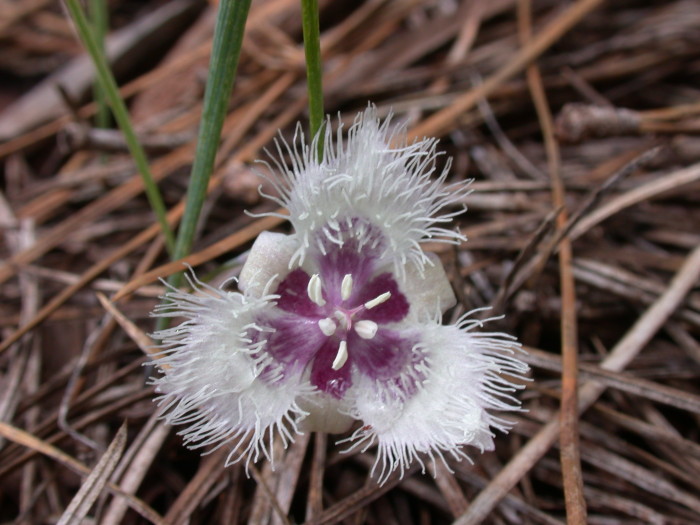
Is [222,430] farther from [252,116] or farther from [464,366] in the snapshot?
[252,116]

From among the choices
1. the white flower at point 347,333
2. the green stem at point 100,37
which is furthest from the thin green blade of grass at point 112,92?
the white flower at point 347,333

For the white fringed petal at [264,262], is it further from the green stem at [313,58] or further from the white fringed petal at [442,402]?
the white fringed petal at [442,402]

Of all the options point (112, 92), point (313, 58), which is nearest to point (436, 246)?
point (313, 58)

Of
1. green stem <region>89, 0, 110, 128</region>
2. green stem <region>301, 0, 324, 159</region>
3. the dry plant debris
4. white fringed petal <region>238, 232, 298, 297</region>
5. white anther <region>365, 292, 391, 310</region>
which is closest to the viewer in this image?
green stem <region>301, 0, 324, 159</region>

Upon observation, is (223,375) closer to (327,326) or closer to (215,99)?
(327,326)

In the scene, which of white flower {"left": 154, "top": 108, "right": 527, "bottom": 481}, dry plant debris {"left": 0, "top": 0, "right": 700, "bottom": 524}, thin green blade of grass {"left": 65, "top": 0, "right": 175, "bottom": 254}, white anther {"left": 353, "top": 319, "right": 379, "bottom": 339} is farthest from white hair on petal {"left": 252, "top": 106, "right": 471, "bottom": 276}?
thin green blade of grass {"left": 65, "top": 0, "right": 175, "bottom": 254}

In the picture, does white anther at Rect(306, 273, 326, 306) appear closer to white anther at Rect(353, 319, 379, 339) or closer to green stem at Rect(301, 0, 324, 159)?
white anther at Rect(353, 319, 379, 339)
